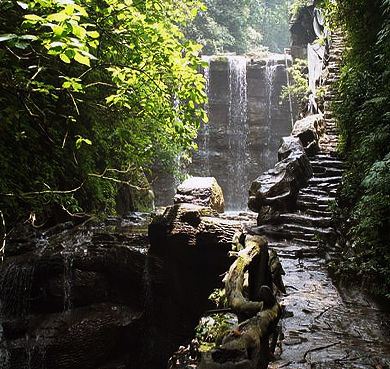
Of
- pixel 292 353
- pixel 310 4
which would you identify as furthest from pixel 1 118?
pixel 310 4

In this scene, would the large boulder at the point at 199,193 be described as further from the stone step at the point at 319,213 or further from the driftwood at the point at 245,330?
the driftwood at the point at 245,330

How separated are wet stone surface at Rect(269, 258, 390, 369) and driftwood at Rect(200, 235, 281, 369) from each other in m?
1.05

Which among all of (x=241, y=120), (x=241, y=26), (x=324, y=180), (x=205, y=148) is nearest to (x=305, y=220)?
(x=324, y=180)

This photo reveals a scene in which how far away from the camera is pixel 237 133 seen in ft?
76.5

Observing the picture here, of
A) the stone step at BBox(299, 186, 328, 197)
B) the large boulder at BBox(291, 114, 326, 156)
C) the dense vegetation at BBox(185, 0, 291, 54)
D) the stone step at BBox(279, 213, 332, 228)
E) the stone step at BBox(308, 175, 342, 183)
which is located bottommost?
the stone step at BBox(279, 213, 332, 228)

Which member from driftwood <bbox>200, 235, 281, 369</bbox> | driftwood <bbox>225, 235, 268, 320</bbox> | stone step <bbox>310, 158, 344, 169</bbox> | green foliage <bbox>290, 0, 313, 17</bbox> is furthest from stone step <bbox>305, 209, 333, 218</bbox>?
green foliage <bbox>290, 0, 313, 17</bbox>

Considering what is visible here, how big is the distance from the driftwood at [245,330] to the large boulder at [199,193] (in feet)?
22.7

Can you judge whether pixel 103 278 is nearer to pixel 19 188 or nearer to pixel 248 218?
pixel 19 188

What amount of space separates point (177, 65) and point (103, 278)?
4.89 metres

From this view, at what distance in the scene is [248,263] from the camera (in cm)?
391

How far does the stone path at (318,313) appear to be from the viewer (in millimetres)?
3982

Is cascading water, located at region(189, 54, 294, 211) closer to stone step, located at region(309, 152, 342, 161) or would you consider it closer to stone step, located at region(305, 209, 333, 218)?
stone step, located at region(309, 152, 342, 161)

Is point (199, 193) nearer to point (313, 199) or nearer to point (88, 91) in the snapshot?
point (313, 199)

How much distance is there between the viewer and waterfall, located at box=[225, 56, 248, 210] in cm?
2262
